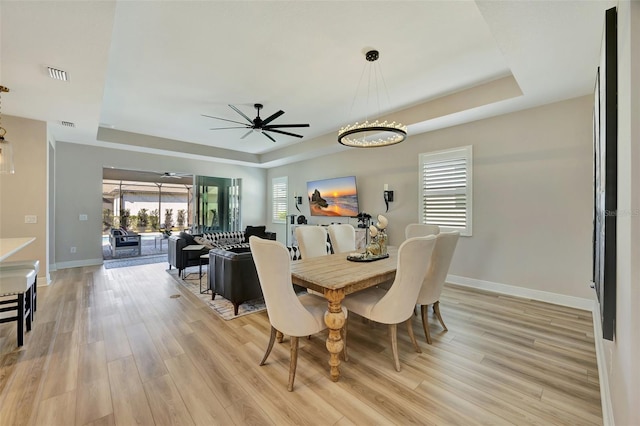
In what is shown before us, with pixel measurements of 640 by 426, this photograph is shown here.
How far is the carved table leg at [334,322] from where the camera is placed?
6.44 feet

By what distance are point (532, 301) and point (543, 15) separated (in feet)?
11.1

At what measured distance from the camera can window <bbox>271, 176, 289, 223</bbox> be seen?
8.12m

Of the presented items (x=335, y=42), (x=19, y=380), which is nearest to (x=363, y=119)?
(x=335, y=42)

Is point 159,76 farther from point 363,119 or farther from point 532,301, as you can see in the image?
point 532,301

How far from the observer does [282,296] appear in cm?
192

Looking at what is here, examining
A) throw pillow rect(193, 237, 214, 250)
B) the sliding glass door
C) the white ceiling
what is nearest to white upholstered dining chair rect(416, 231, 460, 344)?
the white ceiling

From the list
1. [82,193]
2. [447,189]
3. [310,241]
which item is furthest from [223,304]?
[82,193]

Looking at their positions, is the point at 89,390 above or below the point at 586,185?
below

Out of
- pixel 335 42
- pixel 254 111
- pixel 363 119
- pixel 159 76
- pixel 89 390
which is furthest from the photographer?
pixel 363 119

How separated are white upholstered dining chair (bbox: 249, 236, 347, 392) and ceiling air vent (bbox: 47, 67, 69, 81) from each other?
280cm

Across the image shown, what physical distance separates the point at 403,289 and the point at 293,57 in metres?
2.62

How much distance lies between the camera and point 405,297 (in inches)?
83.7

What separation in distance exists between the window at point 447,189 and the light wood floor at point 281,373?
5.16 feet

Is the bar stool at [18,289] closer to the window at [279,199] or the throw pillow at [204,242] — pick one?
the throw pillow at [204,242]
